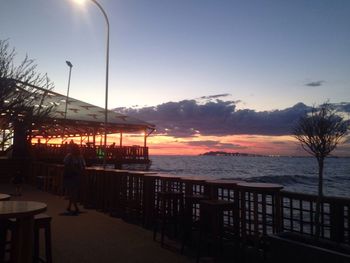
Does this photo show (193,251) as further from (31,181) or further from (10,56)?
(31,181)

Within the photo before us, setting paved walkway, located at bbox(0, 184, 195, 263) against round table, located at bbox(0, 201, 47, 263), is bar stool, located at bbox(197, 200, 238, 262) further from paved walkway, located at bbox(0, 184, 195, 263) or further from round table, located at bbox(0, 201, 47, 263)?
round table, located at bbox(0, 201, 47, 263)

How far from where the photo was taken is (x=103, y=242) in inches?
271

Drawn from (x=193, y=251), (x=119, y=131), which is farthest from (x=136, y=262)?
(x=119, y=131)

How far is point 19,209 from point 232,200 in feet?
16.1

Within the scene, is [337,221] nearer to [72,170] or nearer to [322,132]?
[322,132]

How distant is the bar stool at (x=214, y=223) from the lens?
5461 mm

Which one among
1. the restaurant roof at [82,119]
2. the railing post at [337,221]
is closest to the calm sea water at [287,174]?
the restaurant roof at [82,119]

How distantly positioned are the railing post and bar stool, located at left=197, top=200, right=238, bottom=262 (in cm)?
141

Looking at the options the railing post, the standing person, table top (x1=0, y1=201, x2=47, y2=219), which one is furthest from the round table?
the standing person

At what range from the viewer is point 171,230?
7676 mm

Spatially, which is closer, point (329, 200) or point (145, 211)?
point (329, 200)

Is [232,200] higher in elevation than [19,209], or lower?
lower

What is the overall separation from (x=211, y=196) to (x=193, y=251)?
0.99 metres

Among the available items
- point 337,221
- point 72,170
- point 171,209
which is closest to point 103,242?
point 171,209
